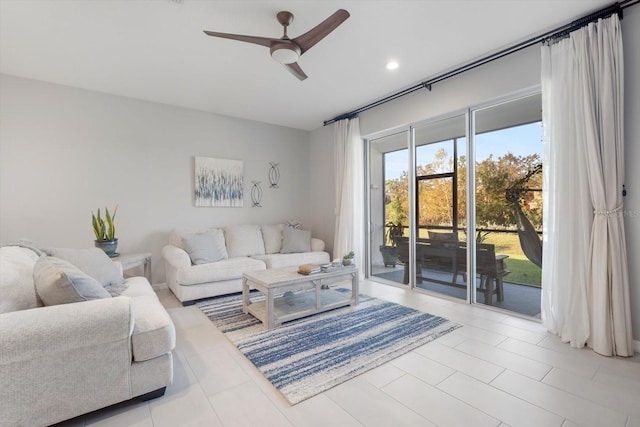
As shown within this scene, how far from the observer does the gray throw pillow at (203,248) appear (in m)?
3.76

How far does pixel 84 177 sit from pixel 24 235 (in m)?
0.91

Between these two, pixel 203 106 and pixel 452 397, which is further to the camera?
pixel 203 106

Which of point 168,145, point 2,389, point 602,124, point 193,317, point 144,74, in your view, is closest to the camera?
point 2,389

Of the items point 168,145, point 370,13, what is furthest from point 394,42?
point 168,145

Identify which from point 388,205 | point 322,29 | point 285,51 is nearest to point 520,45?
point 322,29

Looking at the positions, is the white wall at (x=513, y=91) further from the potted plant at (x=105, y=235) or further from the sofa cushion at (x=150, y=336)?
the potted plant at (x=105, y=235)

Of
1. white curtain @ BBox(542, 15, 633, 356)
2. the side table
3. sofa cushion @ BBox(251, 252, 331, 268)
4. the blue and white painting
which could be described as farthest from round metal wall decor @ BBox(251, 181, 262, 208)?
white curtain @ BBox(542, 15, 633, 356)

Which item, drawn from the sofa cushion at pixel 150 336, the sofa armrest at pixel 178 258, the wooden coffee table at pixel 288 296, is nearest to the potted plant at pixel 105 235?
the sofa armrest at pixel 178 258

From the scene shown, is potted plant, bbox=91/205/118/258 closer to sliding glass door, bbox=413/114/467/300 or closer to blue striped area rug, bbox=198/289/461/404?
blue striped area rug, bbox=198/289/461/404

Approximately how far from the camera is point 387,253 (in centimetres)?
459

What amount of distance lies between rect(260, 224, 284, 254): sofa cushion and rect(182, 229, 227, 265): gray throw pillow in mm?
835

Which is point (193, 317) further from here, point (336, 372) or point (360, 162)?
point (360, 162)

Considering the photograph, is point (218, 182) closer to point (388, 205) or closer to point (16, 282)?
point (388, 205)

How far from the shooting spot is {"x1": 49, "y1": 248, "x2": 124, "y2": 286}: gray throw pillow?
2.46 meters
